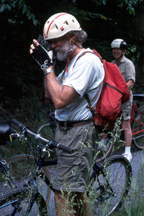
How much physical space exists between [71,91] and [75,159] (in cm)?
61

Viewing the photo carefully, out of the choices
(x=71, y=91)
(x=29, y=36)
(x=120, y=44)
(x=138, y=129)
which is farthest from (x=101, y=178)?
(x=29, y=36)

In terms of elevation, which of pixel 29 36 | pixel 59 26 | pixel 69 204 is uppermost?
pixel 59 26

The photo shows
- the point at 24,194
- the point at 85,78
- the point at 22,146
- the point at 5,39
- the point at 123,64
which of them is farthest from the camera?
the point at 5,39

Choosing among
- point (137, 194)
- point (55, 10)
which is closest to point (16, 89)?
point (55, 10)

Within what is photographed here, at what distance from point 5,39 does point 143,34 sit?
419 cm

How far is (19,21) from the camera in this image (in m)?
6.70

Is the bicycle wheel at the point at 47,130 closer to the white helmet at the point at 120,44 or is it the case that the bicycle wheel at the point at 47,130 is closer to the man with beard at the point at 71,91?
the white helmet at the point at 120,44

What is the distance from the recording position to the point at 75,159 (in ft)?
8.73

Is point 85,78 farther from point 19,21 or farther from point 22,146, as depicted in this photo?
point 19,21

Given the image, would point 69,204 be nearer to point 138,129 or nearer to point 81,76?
point 81,76

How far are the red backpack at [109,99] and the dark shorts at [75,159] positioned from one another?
111 millimetres

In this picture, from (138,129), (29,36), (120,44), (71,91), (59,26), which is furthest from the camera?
(29,36)

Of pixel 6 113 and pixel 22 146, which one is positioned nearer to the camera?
pixel 22 146

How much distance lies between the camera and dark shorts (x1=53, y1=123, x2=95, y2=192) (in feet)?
8.68
